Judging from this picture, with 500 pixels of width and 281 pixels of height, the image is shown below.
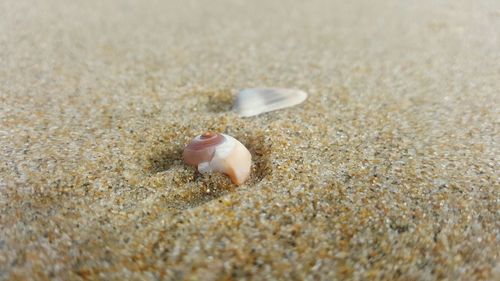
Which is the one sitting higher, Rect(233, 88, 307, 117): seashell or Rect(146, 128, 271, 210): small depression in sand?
Rect(233, 88, 307, 117): seashell

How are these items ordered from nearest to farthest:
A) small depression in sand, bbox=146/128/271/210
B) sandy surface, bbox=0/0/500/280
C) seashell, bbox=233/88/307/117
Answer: sandy surface, bbox=0/0/500/280
small depression in sand, bbox=146/128/271/210
seashell, bbox=233/88/307/117

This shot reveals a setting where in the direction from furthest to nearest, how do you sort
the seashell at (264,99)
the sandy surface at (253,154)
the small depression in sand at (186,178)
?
the seashell at (264,99), the small depression in sand at (186,178), the sandy surface at (253,154)

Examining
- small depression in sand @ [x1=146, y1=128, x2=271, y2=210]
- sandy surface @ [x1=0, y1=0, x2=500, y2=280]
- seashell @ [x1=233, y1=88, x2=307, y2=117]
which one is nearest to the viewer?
sandy surface @ [x1=0, y1=0, x2=500, y2=280]

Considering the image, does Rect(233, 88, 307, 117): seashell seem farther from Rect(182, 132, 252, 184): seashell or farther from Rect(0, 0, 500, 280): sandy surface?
Rect(182, 132, 252, 184): seashell

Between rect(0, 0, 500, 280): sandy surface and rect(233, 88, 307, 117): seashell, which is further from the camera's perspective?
rect(233, 88, 307, 117): seashell

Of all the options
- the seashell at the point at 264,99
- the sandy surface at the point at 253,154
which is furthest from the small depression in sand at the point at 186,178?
the seashell at the point at 264,99

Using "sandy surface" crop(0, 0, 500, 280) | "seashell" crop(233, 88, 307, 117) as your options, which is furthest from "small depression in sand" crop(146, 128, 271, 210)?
"seashell" crop(233, 88, 307, 117)

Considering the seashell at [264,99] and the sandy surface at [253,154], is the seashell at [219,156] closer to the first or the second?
the sandy surface at [253,154]
